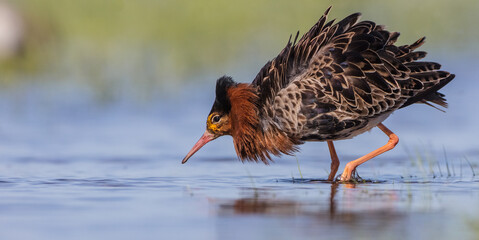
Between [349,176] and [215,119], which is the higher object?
[215,119]

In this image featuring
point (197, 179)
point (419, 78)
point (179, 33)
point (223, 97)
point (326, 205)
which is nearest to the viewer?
point (326, 205)

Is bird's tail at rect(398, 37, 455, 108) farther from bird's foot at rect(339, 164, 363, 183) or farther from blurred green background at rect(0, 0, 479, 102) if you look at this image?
blurred green background at rect(0, 0, 479, 102)

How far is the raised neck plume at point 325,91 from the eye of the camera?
11.2 meters

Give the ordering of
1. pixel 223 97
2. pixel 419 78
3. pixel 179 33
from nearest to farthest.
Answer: pixel 419 78
pixel 223 97
pixel 179 33

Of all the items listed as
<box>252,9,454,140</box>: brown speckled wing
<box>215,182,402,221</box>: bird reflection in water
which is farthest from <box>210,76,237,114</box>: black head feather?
<box>215,182,402,221</box>: bird reflection in water

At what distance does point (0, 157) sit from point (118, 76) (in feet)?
23.3

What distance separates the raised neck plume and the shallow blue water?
20.0 inches

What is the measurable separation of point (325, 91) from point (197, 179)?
5.74 ft

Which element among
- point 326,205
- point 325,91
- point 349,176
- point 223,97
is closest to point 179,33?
point 223,97

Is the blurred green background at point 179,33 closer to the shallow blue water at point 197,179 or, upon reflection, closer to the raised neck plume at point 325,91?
the shallow blue water at point 197,179

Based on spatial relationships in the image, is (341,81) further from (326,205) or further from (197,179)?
(326,205)

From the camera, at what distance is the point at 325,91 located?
1120 centimetres

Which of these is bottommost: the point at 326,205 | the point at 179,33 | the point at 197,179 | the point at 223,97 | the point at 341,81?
the point at 326,205

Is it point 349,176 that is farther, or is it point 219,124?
point 219,124
